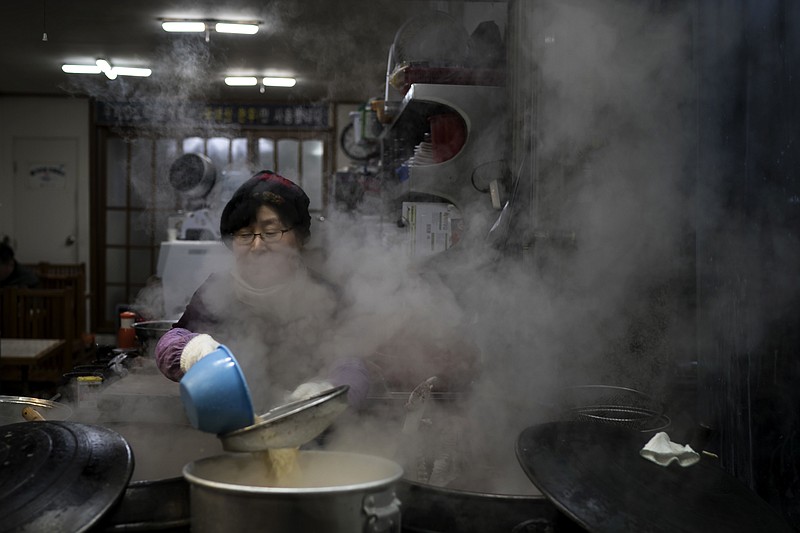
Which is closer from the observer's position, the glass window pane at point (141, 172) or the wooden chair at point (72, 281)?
the wooden chair at point (72, 281)

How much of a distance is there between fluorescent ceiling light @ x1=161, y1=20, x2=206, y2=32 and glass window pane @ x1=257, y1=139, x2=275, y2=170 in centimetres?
287

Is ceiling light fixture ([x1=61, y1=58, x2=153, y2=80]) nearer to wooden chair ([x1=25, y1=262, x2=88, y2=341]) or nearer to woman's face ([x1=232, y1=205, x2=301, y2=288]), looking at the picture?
wooden chair ([x1=25, y1=262, x2=88, y2=341])

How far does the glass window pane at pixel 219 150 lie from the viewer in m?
8.49

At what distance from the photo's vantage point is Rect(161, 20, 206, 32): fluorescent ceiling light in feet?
17.8

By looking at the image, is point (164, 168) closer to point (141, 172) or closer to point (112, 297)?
point (141, 172)

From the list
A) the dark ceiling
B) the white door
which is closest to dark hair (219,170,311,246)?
the dark ceiling

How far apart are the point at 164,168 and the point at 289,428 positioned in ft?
27.0

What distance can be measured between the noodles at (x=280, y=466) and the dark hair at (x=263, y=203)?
94 cm

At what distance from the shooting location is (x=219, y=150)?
8578 millimetres

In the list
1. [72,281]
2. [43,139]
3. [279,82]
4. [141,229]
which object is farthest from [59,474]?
[43,139]

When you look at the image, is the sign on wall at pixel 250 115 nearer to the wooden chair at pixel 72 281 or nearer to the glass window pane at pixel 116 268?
the glass window pane at pixel 116 268

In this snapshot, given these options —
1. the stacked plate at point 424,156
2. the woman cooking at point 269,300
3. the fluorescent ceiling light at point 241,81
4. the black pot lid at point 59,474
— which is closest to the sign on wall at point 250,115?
the fluorescent ceiling light at point 241,81

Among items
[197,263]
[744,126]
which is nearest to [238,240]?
[744,126]

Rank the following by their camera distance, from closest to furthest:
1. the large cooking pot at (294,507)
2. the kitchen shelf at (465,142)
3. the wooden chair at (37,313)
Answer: the large cooking pot at (294,507)
the kitchen shelf at (465,142)
the wooden chair at (37,313)
